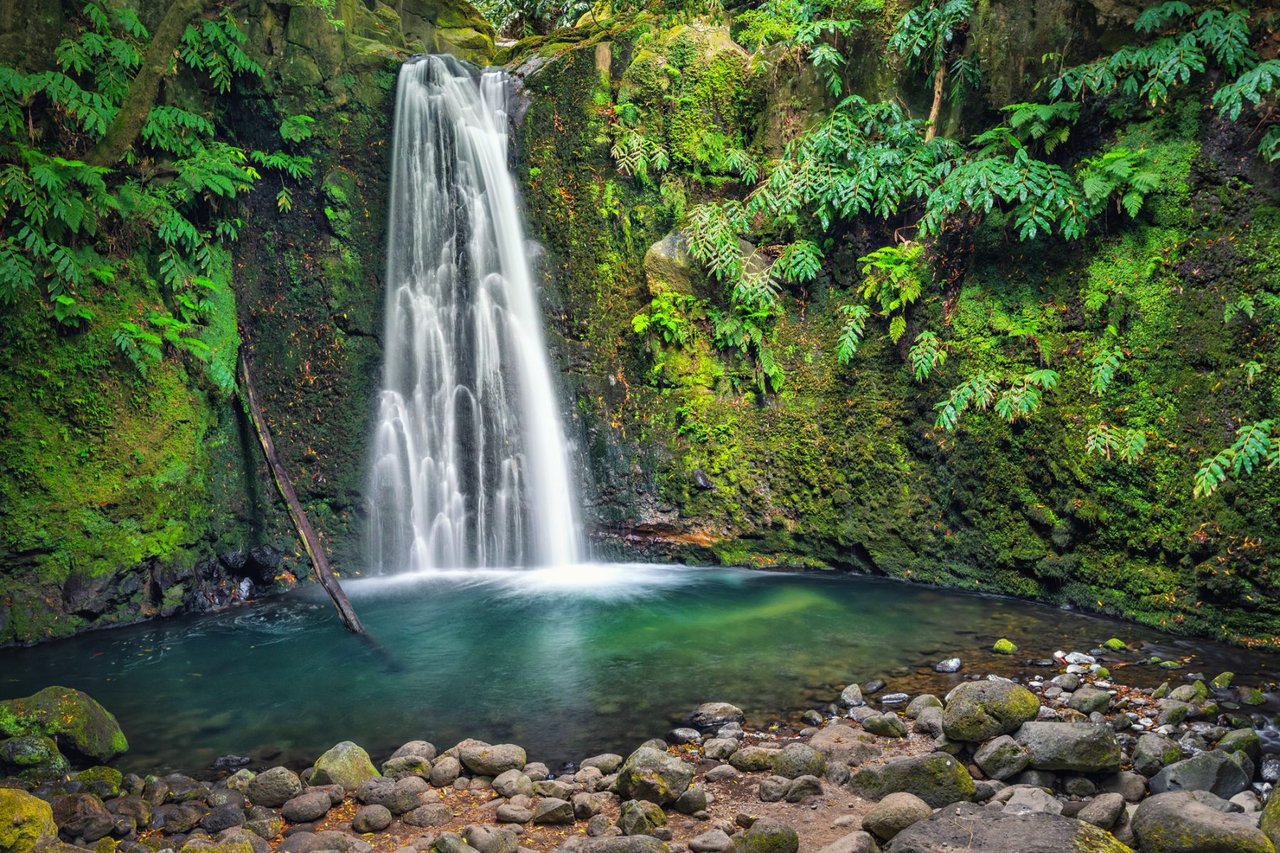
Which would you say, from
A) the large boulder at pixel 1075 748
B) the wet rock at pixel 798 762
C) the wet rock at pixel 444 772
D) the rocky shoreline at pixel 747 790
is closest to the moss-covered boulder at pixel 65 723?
the rocky shoreline at pixel 747 790

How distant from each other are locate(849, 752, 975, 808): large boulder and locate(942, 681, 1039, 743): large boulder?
1.27 ft

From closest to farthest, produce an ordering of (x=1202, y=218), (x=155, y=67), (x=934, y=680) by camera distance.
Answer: (x=934, y=680)
(x=1202, y=218)
(x=155, y=67)

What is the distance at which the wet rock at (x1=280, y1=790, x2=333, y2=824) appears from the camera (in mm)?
3682

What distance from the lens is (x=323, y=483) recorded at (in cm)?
900

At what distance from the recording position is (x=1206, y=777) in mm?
3484

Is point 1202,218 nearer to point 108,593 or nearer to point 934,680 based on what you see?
point 934,680

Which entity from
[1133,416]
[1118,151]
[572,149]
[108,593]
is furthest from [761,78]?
[108,593]

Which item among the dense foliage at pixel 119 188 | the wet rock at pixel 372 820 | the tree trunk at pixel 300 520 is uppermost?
the dense foliage at pixel 119 188

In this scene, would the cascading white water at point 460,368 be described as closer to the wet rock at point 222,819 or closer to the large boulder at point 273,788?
the large boulder at point 273,788

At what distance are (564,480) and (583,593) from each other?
1.82 m

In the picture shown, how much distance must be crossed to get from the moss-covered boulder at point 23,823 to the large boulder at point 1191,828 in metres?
4.49

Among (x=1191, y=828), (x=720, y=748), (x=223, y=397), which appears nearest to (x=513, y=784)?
(x=720, y=748)

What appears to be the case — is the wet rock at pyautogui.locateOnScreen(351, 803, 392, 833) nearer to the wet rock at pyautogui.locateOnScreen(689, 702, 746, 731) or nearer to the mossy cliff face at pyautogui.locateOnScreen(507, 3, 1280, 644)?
the wet rock at pyautogui.locateOnScreen(689, 702, 746, 731)

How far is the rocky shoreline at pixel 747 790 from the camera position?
3092mm
